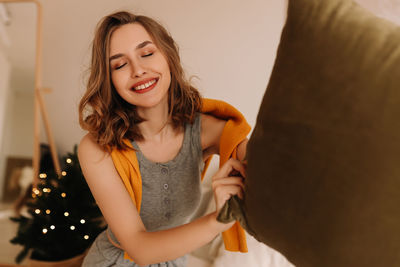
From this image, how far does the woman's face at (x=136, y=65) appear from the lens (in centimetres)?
78

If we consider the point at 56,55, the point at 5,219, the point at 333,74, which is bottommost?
the point at 5,219

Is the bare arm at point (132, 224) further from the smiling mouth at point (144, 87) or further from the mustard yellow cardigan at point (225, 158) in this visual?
the smiling mouth at point (144, 87)

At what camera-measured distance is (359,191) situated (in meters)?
0.38

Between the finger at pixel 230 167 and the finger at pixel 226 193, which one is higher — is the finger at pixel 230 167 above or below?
above

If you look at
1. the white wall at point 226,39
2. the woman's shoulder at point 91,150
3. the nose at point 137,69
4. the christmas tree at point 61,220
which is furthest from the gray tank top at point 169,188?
the christmas tree at point 61,220

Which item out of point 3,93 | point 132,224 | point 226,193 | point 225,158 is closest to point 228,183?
point 226,193

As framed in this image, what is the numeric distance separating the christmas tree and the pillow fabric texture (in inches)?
48.2

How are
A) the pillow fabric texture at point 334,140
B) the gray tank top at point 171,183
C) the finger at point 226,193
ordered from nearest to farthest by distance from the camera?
the pillow fabric texture at point 334,140
the finger at point 226,193
the gray tank top at point 171,183

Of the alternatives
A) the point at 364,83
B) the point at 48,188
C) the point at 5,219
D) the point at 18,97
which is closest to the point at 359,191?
the point at 364,83

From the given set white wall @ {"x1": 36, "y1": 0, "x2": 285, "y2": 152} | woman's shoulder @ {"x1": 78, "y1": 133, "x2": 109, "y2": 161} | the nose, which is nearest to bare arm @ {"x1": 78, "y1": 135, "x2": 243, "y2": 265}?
woman's shoulder @ {"x1": 78, "y1": 133, "x2": 109, "y2": 161}

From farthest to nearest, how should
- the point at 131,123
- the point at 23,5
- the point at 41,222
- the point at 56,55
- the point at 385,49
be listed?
1. the point at 56,55
2. the point at 23,5
3. the point at 41,222
4. the point at 131,123
5. the point at 385,49

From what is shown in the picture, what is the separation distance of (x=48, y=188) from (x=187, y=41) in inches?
39.8

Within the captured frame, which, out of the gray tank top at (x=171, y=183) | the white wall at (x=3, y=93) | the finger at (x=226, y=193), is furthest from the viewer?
the white wall at (x=3, y=93)

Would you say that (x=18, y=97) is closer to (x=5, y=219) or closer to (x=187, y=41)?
(x=5, y=219)
